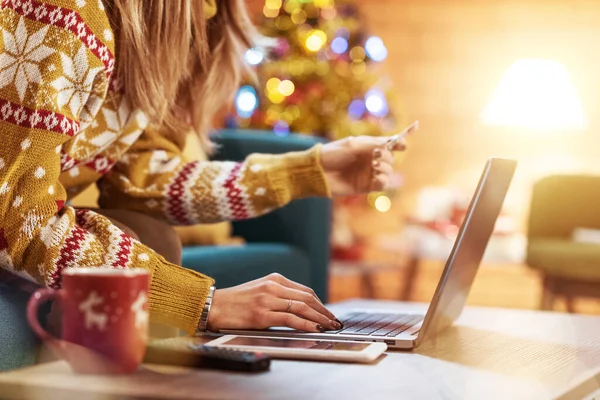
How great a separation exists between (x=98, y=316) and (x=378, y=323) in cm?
45

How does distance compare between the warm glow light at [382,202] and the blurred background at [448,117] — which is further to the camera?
the warm glow light at [382,202]

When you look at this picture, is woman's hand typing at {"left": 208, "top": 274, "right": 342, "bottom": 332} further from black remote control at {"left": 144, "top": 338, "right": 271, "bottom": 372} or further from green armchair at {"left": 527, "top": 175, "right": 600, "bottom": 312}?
green armchair at {"left": 527, "top": 175, "right": 600, "bottom": 312}

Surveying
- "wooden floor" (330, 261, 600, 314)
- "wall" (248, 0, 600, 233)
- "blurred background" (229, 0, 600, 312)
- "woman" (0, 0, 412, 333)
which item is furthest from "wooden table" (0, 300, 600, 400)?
"wall" (248, 0, 600, 233)

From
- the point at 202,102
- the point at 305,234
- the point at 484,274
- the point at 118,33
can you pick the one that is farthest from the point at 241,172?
the point at 484,274

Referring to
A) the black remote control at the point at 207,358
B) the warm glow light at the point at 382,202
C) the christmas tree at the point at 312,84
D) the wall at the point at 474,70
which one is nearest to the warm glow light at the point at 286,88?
the christmas tree at the point at 312,84

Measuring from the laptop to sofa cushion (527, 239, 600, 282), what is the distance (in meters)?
1.69

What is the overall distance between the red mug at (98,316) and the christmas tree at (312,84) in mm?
2937

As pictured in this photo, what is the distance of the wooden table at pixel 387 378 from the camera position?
1.93ft

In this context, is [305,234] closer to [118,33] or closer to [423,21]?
[118,33]

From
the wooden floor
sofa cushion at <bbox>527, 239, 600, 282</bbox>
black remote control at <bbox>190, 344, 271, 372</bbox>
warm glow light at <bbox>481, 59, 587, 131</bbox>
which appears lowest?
the wooden floor

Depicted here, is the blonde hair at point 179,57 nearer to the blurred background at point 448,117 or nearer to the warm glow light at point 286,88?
the blurred background at point 448,117

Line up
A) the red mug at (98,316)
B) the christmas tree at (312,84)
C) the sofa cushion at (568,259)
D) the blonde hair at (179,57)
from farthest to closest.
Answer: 1. the christmas tree at (312,84)
2. the sofa cushion at (568,259)
3. the blonde hair at (179,57)
4. the red mug at (98,316)

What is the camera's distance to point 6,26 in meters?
0.87

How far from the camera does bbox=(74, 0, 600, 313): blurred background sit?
3.02m
